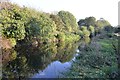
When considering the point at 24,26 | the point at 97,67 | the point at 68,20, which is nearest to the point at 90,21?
the point at 68,20

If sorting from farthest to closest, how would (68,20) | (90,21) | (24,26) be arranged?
(90,21), (68,20), (24,26)

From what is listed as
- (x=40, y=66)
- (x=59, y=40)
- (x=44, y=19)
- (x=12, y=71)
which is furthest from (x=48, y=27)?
(x=12, y=71)

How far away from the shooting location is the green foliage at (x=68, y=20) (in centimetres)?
6994

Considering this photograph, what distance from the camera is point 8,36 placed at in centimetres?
3169

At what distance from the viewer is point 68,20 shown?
73.9 metres

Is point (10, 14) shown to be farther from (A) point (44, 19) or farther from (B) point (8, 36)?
(A) point (44, 19)

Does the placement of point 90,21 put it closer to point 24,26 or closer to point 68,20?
point 68,20

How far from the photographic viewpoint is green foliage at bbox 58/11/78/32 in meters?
69.9

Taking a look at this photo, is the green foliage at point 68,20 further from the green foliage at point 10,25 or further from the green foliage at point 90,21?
the green foliage at point 10,25

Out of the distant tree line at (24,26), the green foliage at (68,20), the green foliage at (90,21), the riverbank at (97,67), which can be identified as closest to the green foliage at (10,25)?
the distant tree line at (24,26)

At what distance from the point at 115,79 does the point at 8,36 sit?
2367cm

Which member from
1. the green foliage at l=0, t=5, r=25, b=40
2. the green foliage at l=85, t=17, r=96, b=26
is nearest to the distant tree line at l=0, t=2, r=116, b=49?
the green foliage at l=0, t=5, r=25, b=40

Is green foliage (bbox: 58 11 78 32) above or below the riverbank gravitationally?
above

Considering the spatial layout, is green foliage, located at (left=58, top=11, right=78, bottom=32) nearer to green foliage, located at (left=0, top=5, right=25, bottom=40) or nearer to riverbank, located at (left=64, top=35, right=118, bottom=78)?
green foliage, located at (left=0, top=5, right=25, bottom=40)
